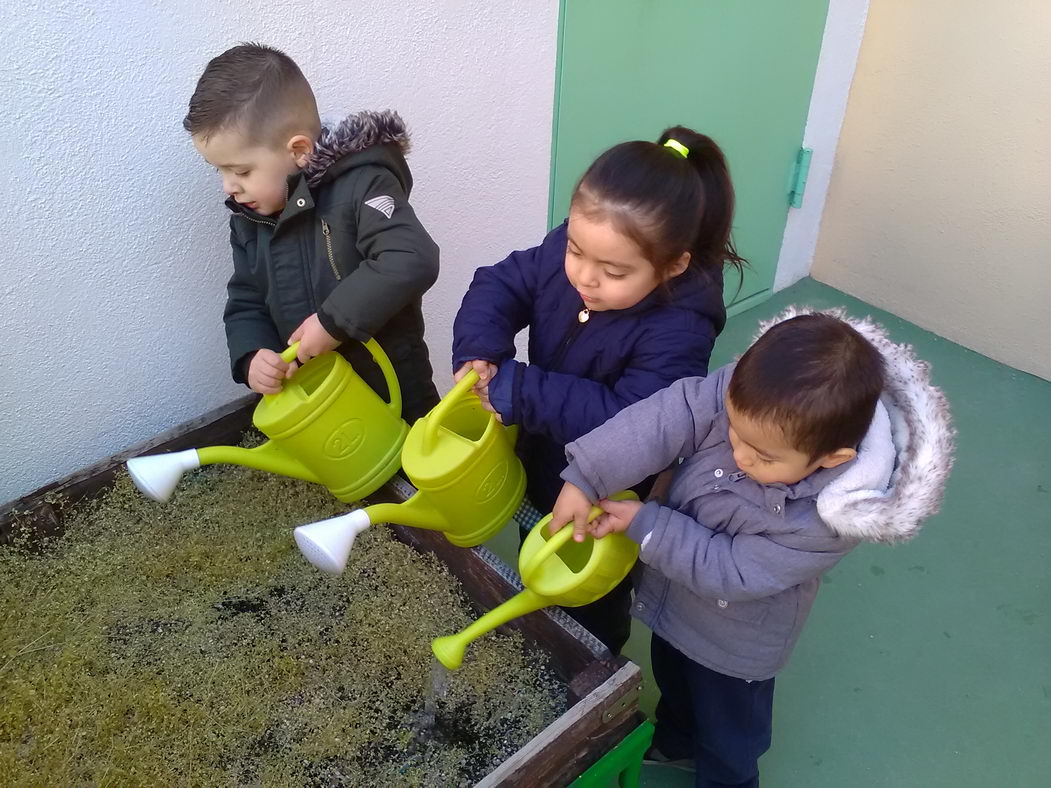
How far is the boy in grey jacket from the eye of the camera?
766 mm

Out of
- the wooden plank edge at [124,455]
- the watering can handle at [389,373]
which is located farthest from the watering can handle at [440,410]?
the wooden plank edge at [124,455]

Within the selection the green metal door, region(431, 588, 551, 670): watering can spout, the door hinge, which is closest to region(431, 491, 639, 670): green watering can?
region(431, 588, 551, 670): watering can spout

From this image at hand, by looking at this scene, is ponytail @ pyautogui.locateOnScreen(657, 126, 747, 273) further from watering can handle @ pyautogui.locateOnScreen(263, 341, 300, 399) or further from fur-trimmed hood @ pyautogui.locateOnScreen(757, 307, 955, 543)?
watering can handle @ pyautogui.locateOnScreen(263, 341, 300, 399)

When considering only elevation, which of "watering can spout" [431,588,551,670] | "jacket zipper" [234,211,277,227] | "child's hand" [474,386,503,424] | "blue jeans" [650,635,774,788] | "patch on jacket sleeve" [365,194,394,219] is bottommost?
"blue jeans" [650,635,774,788]

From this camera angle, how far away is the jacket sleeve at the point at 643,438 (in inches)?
34.4

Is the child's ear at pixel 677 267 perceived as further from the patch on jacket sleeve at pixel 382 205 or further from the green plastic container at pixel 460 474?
the patch on jacket sleeve at pixel 382 205

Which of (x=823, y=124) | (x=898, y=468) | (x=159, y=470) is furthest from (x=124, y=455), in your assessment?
(x=823, y=124)

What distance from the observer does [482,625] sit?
94 cm

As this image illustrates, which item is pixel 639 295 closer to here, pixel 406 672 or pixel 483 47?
pixel 406 672

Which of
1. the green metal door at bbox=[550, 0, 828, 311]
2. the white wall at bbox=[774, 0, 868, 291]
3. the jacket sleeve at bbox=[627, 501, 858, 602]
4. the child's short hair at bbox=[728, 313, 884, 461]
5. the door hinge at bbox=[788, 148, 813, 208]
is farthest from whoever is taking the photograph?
the door hinge at bbox=[788, 148, 813, 208]

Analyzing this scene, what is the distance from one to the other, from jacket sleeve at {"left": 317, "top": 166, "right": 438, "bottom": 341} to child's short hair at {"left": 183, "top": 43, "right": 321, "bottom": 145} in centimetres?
13

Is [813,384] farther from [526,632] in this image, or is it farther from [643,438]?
[526,632]

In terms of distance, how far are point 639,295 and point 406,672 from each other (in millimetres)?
593

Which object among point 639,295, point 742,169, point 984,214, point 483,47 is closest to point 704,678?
point 639,295
